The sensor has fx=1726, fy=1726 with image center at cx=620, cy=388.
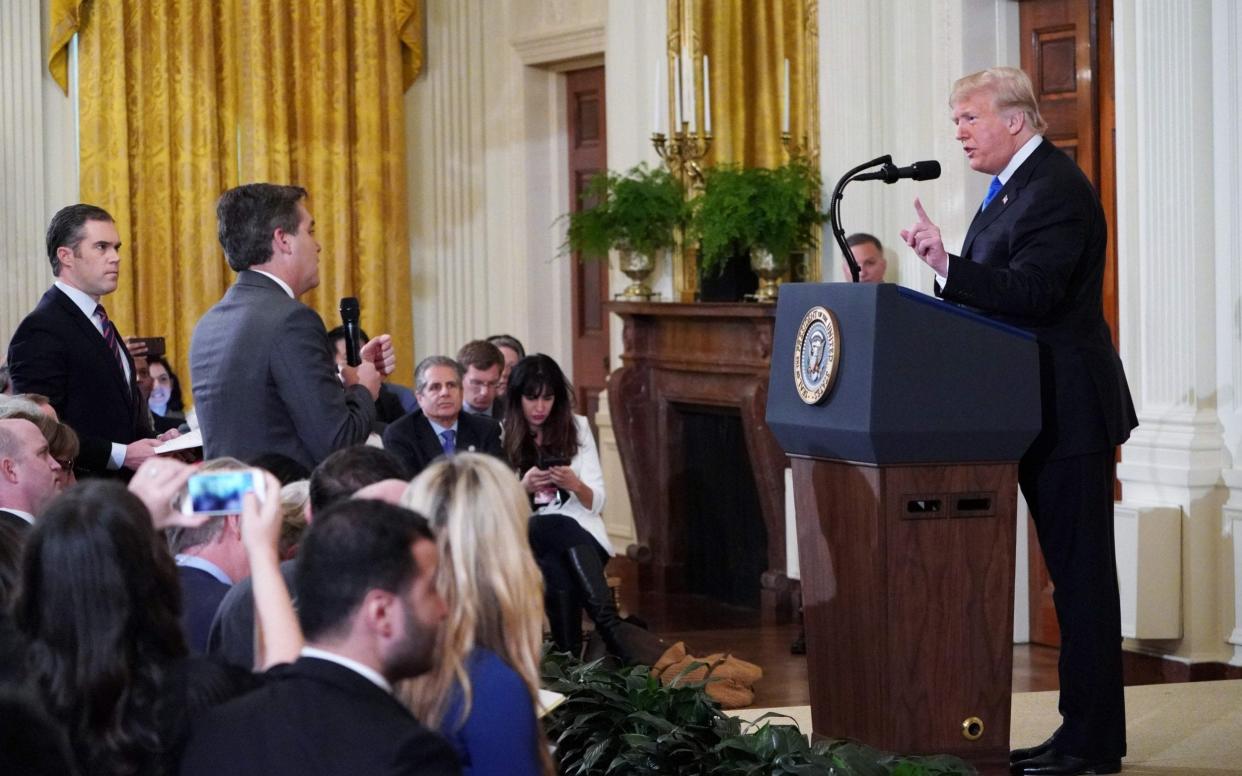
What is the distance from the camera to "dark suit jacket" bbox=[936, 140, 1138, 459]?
375cm

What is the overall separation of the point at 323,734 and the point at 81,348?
9.35ft

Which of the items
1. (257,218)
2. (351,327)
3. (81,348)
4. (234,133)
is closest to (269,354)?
(257,218)

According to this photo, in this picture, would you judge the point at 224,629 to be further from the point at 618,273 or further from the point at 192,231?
the point at 192,231

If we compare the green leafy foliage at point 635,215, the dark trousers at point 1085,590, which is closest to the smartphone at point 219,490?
the dark trousers at point 1085,590

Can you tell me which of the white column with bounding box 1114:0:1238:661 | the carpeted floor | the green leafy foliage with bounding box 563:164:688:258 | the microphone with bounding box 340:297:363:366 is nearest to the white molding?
the green leafy foliage with bounding box 563:164:688:258

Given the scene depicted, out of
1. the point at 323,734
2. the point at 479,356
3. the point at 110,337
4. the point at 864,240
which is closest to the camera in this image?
the point at 323,734

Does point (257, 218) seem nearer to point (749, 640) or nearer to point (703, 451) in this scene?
point (749, 640)

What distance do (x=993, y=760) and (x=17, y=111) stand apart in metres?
6.63

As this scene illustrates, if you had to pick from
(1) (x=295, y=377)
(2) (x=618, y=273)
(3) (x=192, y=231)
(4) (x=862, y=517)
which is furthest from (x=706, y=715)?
(3) (x=192, y=231)

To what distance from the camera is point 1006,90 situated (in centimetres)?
389

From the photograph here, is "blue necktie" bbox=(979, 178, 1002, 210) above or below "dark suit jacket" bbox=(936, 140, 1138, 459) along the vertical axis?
above

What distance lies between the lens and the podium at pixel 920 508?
11.8 feet

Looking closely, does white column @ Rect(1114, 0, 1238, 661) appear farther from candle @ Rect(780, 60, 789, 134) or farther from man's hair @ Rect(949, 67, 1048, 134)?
candle @ Rect(780, 60, 789, 134)

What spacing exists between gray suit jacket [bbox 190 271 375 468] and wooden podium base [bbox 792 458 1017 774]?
1107mm
